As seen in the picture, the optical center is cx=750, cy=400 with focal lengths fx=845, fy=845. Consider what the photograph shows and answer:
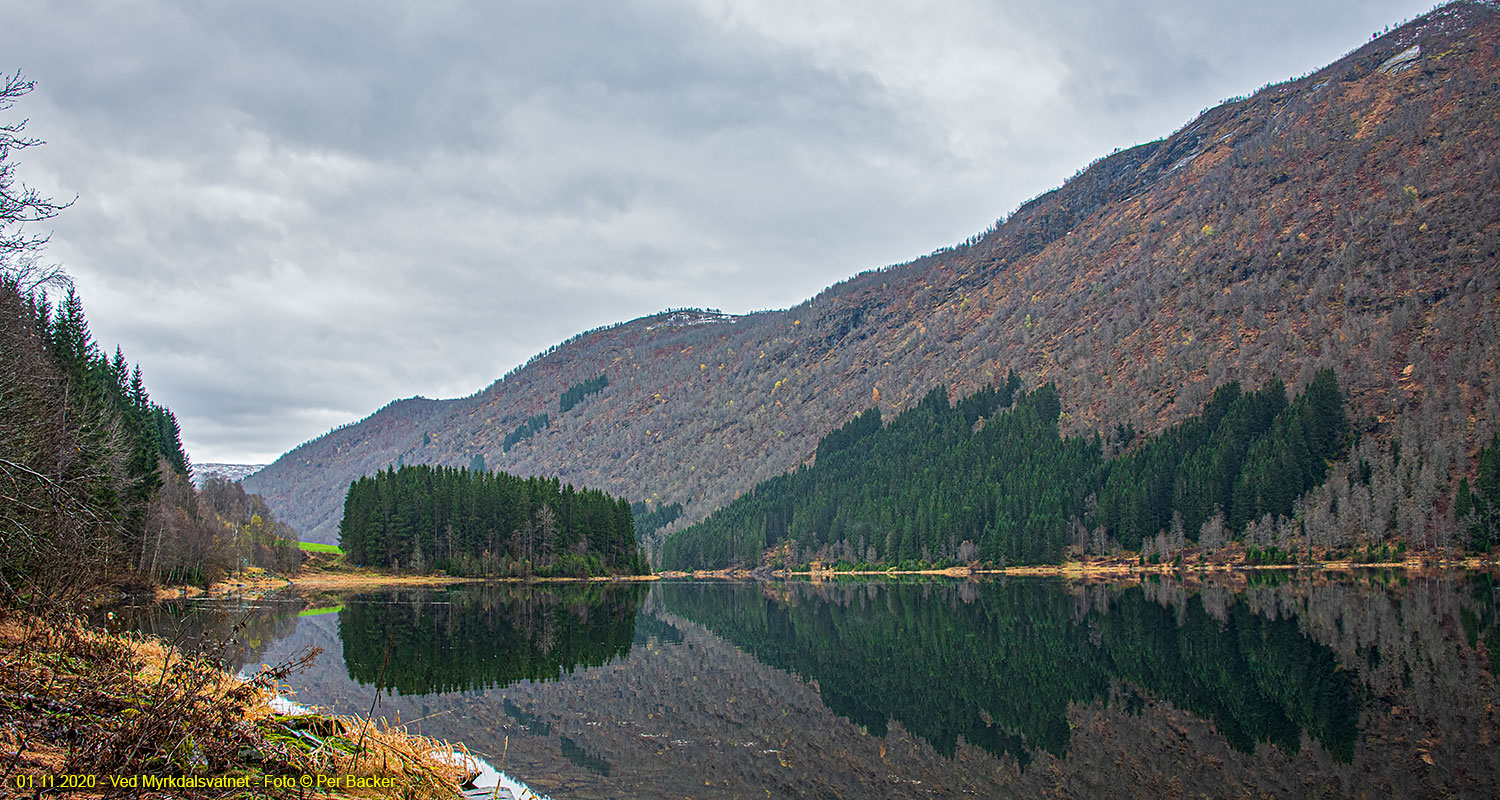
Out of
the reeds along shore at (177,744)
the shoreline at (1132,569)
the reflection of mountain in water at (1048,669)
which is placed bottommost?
the shoreline at (1132,569)

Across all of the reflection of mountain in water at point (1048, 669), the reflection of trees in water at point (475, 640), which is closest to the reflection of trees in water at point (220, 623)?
the reflection of trees in water at point (475, 640)

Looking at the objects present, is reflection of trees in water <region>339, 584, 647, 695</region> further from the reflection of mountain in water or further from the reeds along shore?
the reflection of mountain in water

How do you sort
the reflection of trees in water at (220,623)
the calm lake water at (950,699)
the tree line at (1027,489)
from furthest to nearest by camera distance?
1. the tree line at (1027,489)
2. the reflection of trees in water at (220,623)
3. the calm lake water at (950,699)

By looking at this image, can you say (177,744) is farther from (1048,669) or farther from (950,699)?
(1048,669)

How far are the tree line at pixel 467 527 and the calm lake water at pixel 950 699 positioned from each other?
66.5 metres

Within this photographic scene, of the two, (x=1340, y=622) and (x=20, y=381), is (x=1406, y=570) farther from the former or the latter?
(x=20, y=381)

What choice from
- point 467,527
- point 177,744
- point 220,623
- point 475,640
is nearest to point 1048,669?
point 475,640

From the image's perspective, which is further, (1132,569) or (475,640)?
(1132,569)

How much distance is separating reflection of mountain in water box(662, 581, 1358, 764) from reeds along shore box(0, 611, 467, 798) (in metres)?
10.8

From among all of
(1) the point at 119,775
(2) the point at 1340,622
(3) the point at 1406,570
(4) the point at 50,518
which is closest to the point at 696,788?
(1) the point at 119,775

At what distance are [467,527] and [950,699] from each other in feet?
314

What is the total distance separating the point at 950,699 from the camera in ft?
67.2

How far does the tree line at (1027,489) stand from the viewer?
121500 mm

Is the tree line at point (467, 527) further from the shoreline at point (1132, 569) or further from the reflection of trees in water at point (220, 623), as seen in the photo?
the reflection of trees in water at point (220, 623)
